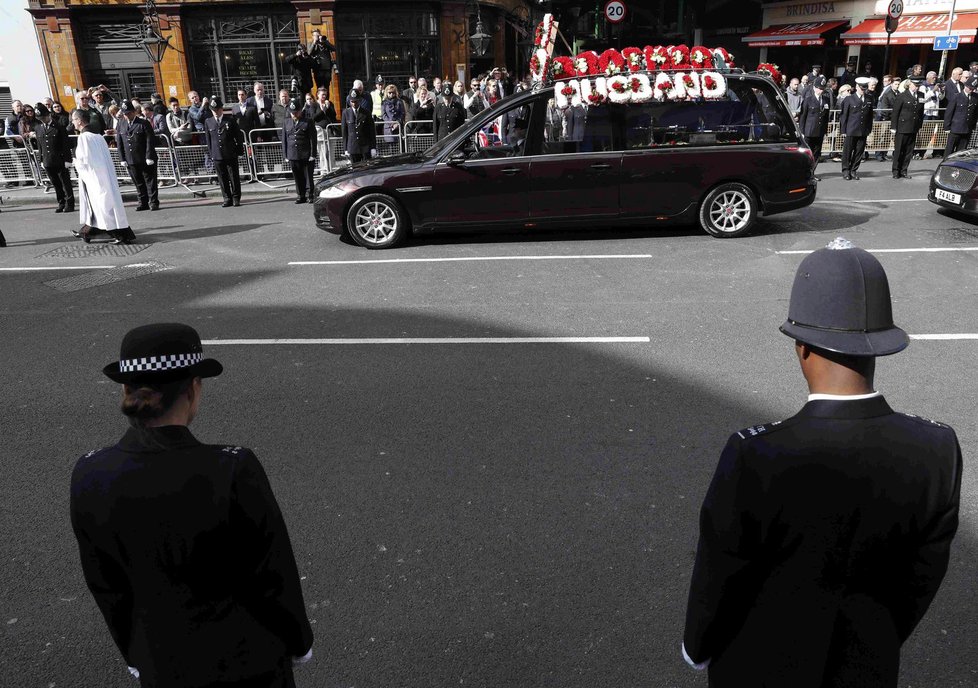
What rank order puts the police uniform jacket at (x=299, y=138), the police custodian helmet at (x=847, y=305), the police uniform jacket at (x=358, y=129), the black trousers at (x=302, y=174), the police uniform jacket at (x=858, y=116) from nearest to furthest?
1. the police custodian helmet at (x=847, y=305)
2. the police uniform jacket at (x=299, y=138)
3. the black trousers at (x=302, y=174)
4. the police uniform jacket at (x=858, y=116)
5. the police uniform jacket at (x=358, y=129)

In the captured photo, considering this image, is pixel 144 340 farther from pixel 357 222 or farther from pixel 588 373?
pixel 357 222

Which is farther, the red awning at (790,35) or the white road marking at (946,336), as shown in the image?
the red awning at (790,35)

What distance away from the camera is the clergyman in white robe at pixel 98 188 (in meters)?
Answer: 10.9

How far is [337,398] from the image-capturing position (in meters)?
5.57

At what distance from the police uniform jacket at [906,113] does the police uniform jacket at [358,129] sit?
9998 mm

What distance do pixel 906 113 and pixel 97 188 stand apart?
13755mm

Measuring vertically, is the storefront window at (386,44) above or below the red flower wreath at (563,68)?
above

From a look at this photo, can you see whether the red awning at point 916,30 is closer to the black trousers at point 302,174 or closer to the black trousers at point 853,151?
the black trousers at point 853,151

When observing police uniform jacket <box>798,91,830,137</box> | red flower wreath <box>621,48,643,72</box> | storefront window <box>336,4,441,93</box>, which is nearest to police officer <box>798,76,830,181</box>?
police uniform jacket <box>798,91,830,137</box>

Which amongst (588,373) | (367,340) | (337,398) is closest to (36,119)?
(367,340)

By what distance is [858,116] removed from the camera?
47.6 ft

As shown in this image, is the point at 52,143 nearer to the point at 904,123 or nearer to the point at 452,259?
the point at 452,259

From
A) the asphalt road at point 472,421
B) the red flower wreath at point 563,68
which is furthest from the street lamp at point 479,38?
the asphalt road at point 472,421

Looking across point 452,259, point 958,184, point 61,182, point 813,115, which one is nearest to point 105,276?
point 452,259
